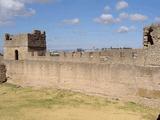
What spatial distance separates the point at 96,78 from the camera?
17.0m

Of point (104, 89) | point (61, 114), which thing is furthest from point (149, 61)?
point (61, 114)

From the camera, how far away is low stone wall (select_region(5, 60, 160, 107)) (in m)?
14.1

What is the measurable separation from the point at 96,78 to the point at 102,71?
1.95 ft

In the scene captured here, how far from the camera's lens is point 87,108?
48.4 feet

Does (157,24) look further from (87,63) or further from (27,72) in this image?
(27,72)

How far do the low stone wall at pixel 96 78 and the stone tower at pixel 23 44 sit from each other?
1259 millimetres

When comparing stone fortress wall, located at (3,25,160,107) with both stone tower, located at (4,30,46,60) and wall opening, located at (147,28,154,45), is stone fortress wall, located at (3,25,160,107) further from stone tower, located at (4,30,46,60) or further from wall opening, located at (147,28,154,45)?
stone tower, located at (4,30,46,60)

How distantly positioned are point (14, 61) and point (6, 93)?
4136 mm

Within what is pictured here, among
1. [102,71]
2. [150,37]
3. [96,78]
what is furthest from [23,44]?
[150,37]

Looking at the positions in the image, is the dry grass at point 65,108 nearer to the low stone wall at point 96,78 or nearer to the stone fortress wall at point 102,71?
the low stone wall at point 96,78

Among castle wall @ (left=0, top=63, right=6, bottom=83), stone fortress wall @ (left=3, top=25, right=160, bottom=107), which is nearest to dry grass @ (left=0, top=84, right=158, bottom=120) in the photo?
stone fortress wall @ (left=3, top=25, right=160, bottom=107)

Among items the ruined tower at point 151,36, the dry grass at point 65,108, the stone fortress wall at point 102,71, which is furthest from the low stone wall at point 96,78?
the ruined tower at point 151,36

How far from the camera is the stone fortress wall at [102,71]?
14062mm

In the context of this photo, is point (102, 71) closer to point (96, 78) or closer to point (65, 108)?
point (96, 78)
